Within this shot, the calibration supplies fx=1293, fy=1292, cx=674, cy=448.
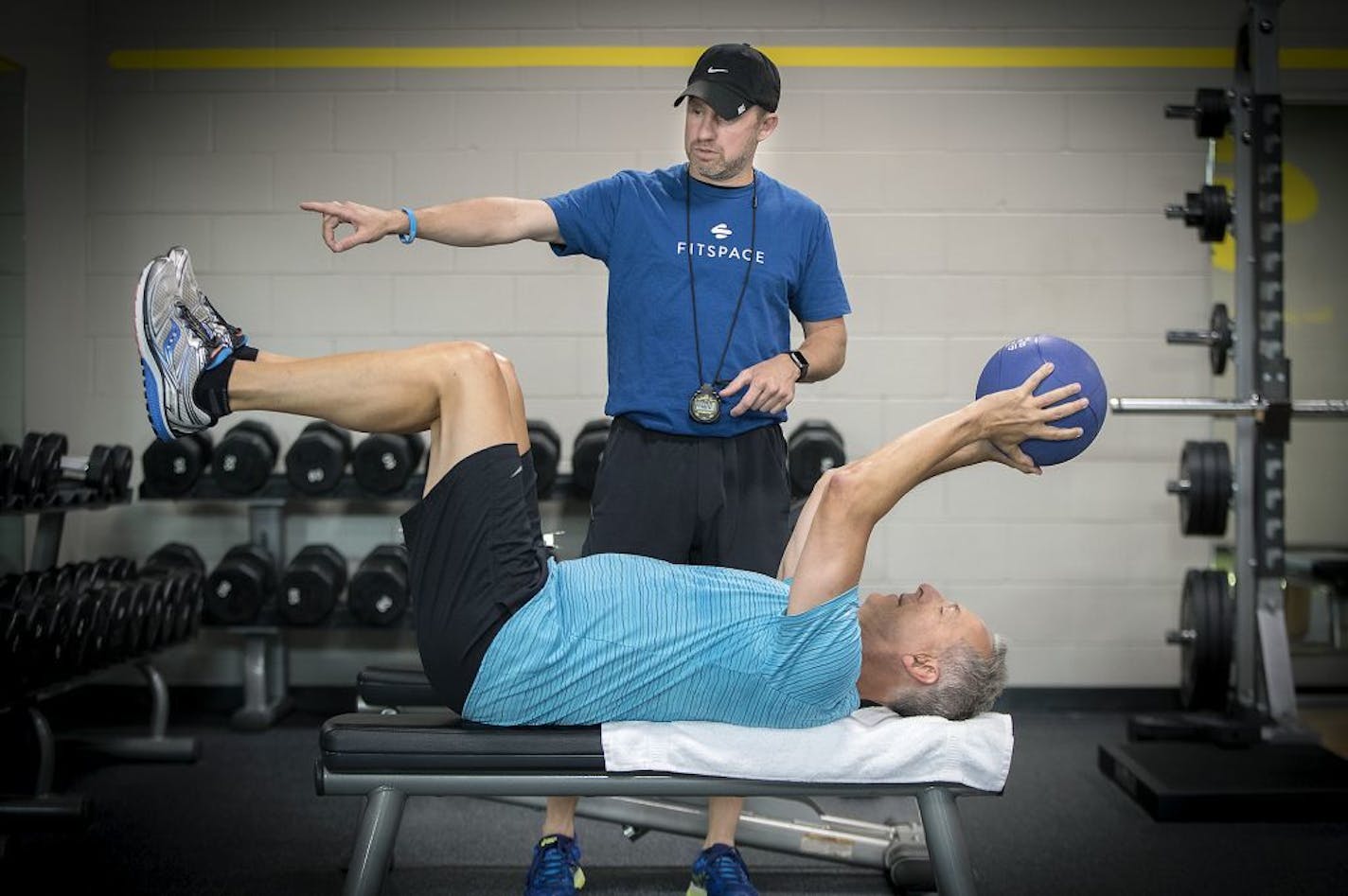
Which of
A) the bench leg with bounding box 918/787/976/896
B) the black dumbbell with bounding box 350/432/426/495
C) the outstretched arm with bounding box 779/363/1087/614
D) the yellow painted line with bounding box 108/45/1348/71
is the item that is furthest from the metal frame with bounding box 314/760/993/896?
the yellow painted line with bounding box 108/45/1348/71

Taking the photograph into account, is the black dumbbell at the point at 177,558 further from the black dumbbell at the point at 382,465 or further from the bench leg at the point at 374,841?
the bench leg at the point at 374,841

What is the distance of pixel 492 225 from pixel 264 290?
234 centimetres

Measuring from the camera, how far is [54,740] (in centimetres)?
356

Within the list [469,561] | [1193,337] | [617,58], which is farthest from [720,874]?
[617,58]

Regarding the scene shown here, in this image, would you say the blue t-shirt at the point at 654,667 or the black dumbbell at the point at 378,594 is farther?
the black dumbbell at the point at 378,594

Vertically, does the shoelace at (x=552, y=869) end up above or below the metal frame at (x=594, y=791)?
below

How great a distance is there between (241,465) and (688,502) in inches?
85.6

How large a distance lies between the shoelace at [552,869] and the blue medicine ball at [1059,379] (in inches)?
44.6

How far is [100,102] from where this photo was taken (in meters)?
4.46

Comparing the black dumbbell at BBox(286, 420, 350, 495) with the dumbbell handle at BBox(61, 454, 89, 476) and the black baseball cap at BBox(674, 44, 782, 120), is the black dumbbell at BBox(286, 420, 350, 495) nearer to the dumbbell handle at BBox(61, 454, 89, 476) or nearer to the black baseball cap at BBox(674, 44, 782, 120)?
the dumbbell handle at BBox(61, 454, 89, 476)

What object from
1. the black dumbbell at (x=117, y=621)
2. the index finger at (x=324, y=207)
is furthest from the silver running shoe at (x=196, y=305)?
the black dumbbell at (x=117, y=621)

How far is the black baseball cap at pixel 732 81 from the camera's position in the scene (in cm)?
234

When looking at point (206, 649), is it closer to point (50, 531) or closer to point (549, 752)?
point (50, 531)

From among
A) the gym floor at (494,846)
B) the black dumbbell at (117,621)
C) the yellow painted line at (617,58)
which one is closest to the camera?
the gym floor at (494,846)
